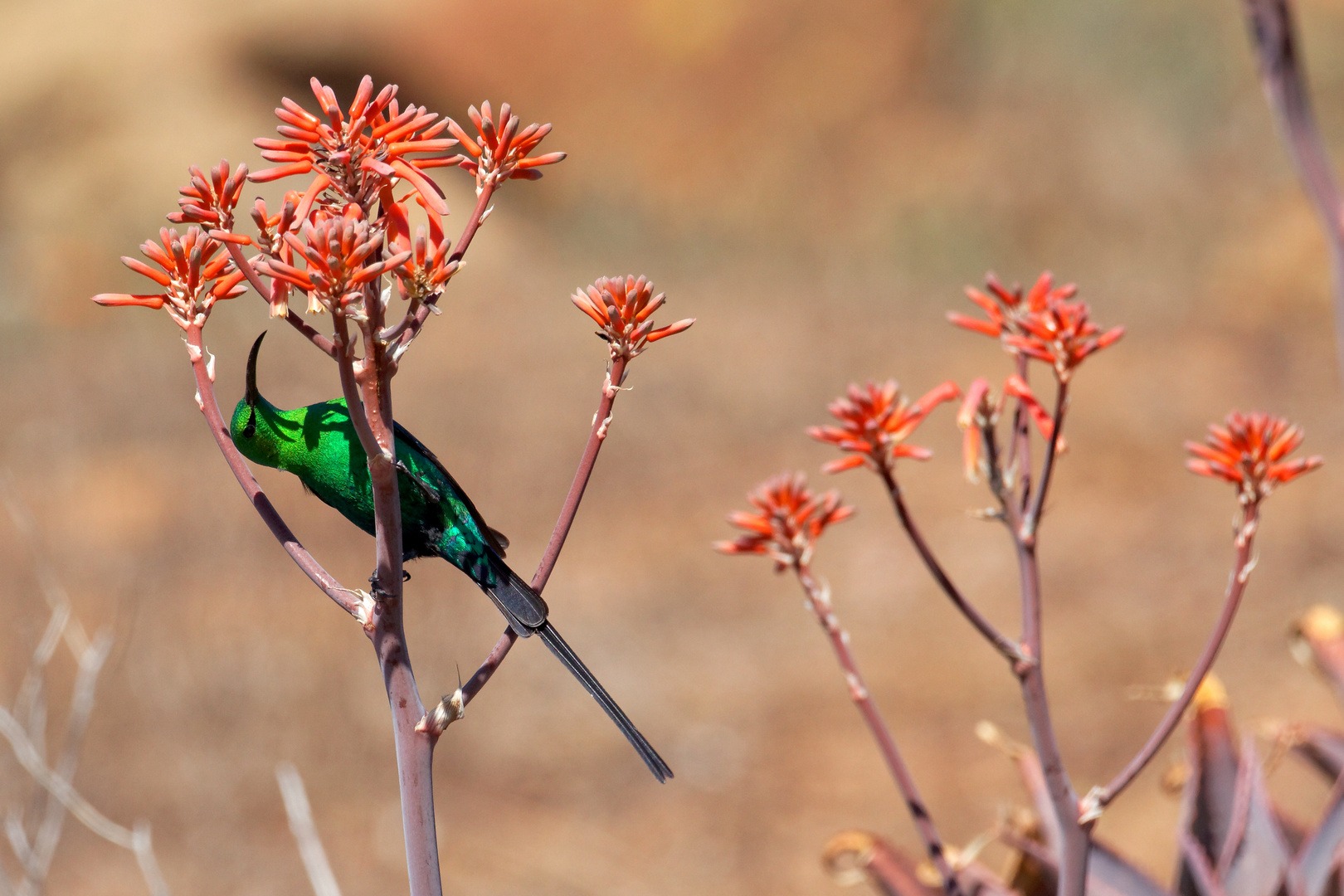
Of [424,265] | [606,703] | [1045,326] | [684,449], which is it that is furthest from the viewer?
[684,449]

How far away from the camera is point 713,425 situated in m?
8.07

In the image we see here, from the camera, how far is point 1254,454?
126 centimetres

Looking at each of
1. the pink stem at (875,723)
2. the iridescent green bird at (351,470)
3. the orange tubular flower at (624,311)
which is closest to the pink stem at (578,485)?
the orange tubular flower at (624,311)

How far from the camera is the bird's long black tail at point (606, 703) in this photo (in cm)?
108

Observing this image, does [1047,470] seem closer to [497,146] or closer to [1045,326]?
[1045,326]


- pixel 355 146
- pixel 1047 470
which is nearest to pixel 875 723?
pixel 1047 470

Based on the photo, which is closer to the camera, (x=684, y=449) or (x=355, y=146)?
(x=355, y=146)

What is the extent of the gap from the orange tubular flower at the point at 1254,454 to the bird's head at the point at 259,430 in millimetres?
1116

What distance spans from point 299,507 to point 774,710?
3.19 meters

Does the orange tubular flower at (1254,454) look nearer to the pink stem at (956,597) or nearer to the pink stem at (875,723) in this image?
the pink stem at (956,597)

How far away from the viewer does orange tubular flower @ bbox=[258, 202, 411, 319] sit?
851 mm

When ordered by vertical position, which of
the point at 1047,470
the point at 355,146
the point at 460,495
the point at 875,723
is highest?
the point at 355,146

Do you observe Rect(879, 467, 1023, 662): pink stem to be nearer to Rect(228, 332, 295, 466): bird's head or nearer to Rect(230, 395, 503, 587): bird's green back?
Rect(230, 395, 503, 587): bird's green back

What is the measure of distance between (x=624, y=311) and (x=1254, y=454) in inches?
29.3
